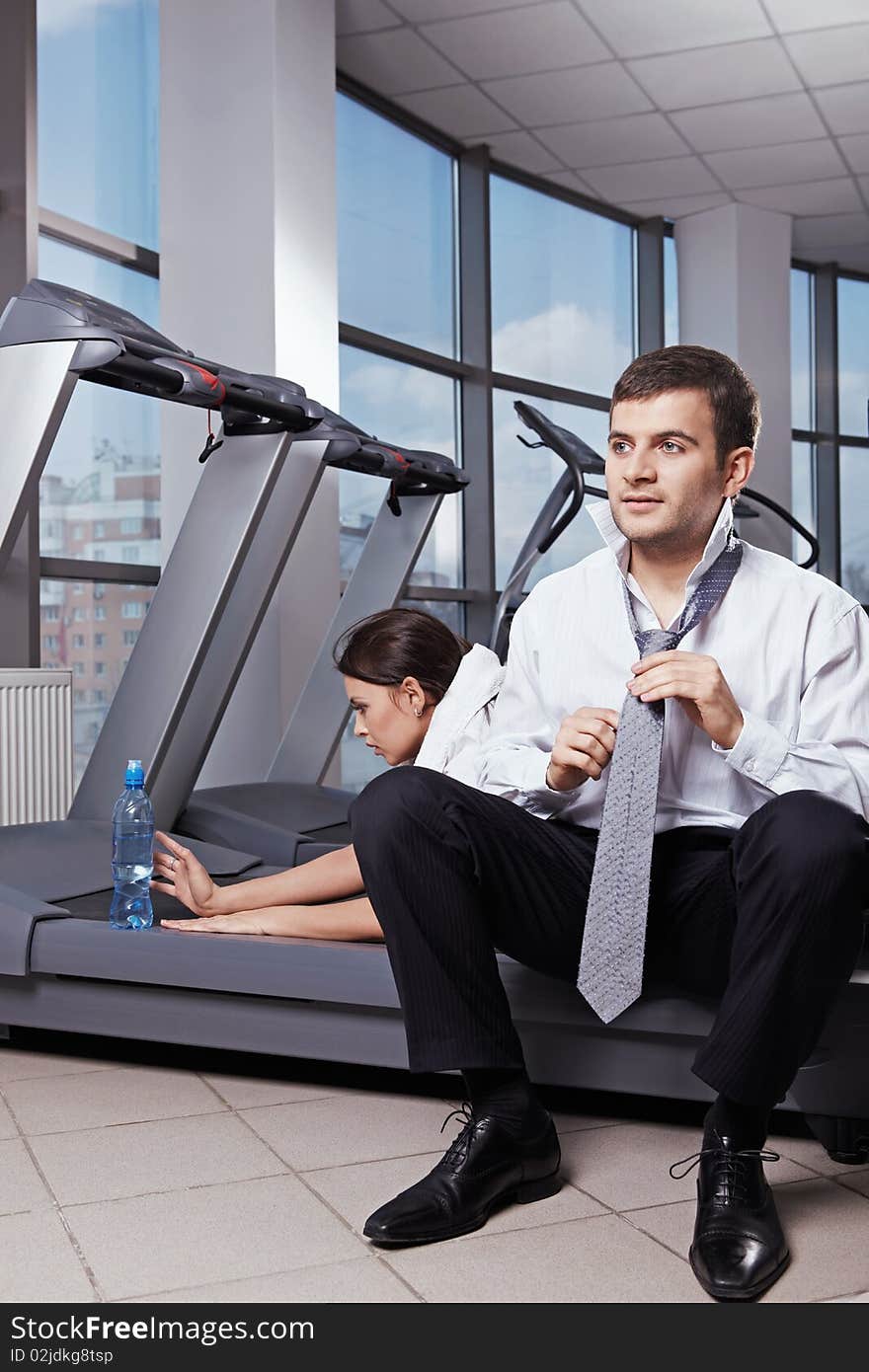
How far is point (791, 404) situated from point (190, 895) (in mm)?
5839

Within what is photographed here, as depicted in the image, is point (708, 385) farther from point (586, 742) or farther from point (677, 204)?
point (677, 204)

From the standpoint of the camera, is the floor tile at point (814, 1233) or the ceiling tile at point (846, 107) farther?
the ceiling tile at point (846, 107)

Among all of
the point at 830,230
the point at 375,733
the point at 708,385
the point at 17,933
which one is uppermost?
the point at 830,230

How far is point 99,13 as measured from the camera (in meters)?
4.09

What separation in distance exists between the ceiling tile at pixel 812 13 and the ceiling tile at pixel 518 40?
65cm

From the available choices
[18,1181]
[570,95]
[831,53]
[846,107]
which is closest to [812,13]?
[831,53]

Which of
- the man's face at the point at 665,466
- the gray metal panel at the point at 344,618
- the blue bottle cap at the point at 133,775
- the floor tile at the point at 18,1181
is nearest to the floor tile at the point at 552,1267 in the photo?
the floor tile at the point at 18,1181

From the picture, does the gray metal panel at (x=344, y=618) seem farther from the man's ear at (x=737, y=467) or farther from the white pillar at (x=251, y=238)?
the man's ear at (x=737, y=467)

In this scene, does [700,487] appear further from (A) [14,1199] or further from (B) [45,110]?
(B) [45,110]

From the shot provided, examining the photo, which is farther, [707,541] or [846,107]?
[846,107]

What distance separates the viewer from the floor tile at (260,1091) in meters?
2.00

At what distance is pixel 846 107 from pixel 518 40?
150 centimetres

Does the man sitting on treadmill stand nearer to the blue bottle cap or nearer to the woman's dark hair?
the woman's dark hair

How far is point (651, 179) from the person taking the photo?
6234 mm
